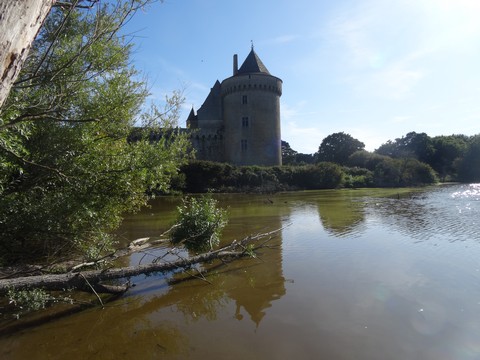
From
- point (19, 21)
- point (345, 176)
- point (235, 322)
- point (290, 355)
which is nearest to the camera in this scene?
point (19, 21)

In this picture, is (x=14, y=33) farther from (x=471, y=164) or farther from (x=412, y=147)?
(x=412, y=147)

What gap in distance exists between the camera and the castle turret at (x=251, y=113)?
43188mm

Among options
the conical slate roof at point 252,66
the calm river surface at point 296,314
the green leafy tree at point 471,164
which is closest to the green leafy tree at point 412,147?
the green leafy tree at point 471,164

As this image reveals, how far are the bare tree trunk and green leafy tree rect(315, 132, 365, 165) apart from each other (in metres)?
66.1

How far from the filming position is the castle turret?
4319cm

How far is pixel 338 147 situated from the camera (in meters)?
69.1

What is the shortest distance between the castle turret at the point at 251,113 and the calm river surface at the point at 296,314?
116ft

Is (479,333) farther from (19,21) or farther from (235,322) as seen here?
(19,21)

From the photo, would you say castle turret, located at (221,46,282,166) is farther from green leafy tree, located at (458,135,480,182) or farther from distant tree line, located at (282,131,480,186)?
green leafy tree, located at (458,135,480,182)

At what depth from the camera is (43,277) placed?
17.1 feet

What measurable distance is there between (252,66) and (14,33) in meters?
44.2

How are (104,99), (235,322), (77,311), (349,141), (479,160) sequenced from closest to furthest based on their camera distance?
(235,322) < (77,311) < (104,99) < (479,160) < (349,141)

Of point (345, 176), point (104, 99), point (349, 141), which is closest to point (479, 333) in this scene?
point (104, 99)

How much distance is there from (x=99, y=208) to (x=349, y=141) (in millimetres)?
66052
